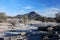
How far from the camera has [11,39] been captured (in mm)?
2129

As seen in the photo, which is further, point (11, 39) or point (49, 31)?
point (49, 31)

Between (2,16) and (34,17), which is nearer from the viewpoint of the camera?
(34,17)

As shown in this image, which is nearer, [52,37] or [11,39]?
[11,39]

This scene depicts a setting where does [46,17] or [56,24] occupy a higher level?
[46,17]

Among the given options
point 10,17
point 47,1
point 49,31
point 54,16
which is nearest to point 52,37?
point 49,31

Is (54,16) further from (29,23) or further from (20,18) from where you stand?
(20,18)

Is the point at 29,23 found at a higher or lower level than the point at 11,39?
higher

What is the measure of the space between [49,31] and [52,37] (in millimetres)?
129

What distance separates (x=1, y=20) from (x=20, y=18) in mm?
368

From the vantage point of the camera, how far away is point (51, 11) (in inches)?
86.1

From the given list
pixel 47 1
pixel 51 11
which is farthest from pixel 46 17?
pixel 47 1

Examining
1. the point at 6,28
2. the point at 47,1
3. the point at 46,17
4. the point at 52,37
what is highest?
the point at 47,1

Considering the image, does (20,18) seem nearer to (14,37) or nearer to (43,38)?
(14,37)

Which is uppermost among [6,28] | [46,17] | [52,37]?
[46,17]
